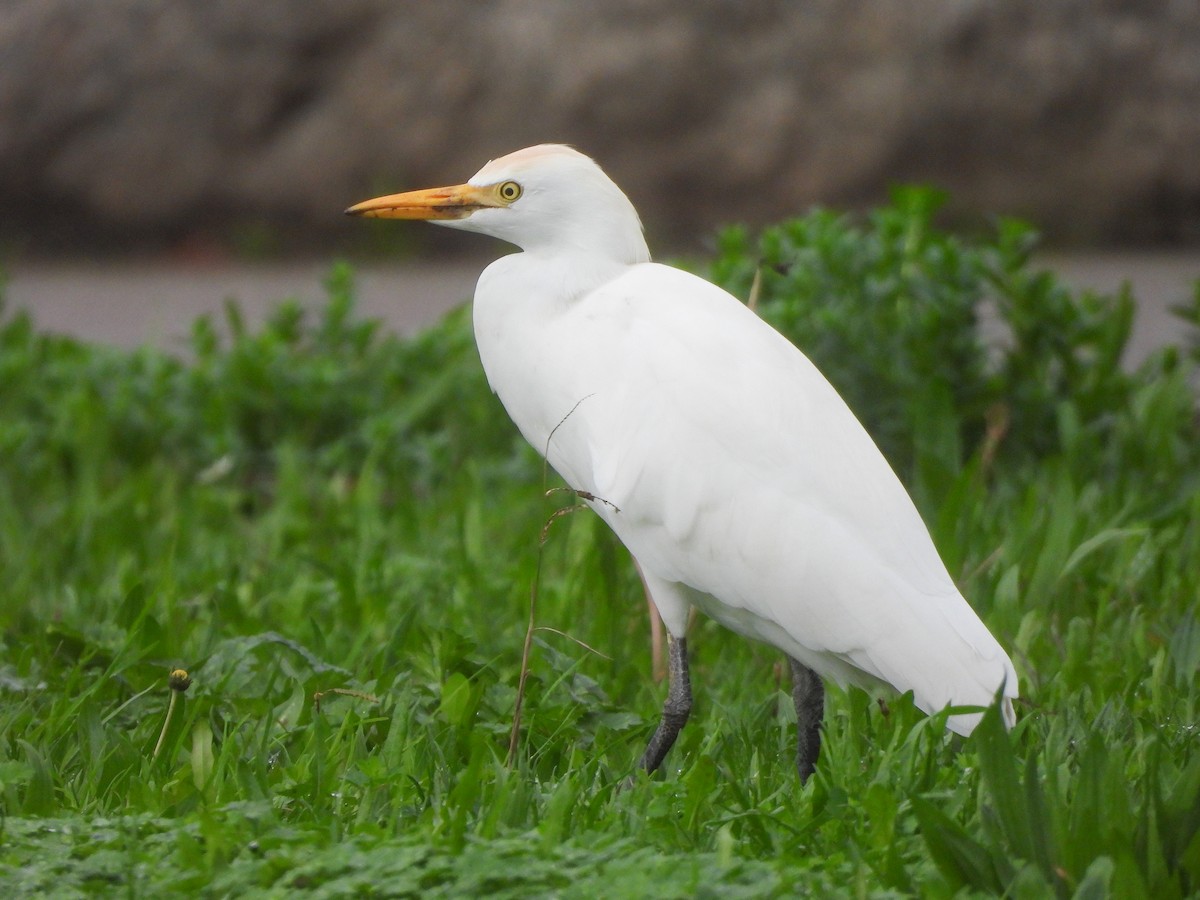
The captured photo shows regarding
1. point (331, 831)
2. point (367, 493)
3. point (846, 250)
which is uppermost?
point (846, 250)

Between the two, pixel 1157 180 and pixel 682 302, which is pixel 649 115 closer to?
pixel 1157 180

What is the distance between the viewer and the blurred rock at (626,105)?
7992 mm

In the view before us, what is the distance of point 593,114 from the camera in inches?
320

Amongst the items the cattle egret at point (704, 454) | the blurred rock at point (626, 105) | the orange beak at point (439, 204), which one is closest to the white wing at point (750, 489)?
the cattle egret at point (704, 454)

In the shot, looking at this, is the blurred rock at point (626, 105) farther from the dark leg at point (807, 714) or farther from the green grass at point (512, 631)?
the dark leg at point (807, 714)

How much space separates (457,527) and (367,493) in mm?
546

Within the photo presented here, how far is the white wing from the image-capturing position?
2506 mm

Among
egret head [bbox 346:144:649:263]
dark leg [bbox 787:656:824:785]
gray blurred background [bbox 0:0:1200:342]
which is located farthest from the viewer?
gray blurred background [bbox 0:0:1200:342]

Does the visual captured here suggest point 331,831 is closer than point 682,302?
Yes

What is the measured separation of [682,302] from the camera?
2.79 meters

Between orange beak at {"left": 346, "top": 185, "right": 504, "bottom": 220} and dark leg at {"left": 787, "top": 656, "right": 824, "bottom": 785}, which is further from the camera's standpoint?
orange beak at {"left": 346, "top": 185, "right": 504, "bottom": 220}

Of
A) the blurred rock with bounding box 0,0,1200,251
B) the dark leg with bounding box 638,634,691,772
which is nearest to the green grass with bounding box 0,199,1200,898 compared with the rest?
the dark leg with bounding box 638,634,691,772

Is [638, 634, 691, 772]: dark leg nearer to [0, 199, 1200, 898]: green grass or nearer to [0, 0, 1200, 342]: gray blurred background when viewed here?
[0, 199, 1200, 898]: green grass

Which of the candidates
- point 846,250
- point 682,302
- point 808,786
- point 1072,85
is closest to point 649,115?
point 1072,85
